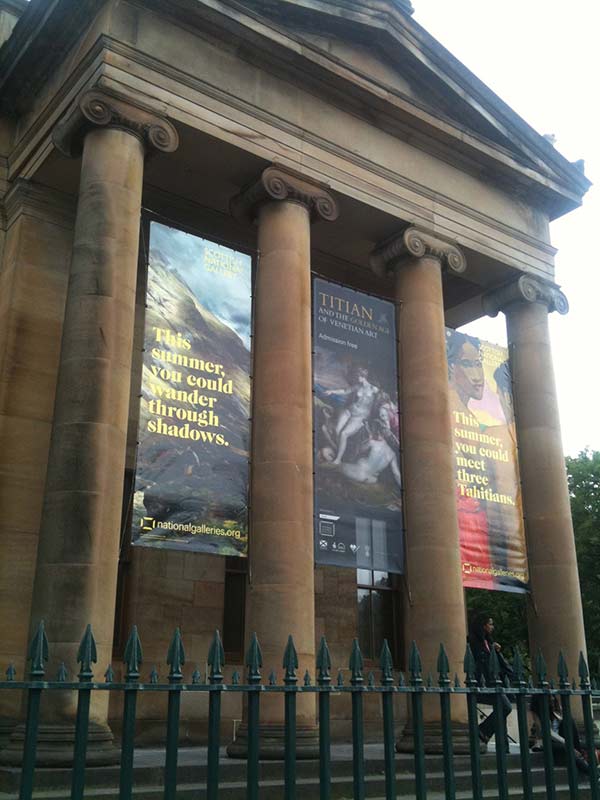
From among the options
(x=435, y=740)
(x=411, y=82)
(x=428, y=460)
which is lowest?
(x=435, y=740)

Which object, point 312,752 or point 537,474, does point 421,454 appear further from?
point 312,752

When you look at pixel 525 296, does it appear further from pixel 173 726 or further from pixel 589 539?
pixel 589 539

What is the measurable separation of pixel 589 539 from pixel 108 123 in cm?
3267

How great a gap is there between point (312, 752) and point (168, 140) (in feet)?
30.8

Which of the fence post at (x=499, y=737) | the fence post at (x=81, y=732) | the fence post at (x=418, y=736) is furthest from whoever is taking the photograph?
the fence post at (x=499, y=737)

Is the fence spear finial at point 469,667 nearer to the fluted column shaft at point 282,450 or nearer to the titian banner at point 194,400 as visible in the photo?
the fluted column shaft at point 282,450

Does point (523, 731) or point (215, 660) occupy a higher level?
point (215, 660)

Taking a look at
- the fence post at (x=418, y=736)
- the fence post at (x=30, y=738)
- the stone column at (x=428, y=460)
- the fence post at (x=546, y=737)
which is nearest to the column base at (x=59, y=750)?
the stone column at (x=428, y=460)

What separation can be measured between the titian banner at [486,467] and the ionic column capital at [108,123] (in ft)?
23.2

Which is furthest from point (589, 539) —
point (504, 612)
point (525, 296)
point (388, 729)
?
point (388, 729)

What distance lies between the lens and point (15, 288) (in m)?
14.0

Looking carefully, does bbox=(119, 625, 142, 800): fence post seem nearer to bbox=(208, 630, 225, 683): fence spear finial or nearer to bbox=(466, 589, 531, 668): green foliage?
bbox=(208, 630, 225, 683): fence spear finial

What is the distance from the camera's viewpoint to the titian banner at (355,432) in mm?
13789

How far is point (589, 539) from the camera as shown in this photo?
1518 inches
